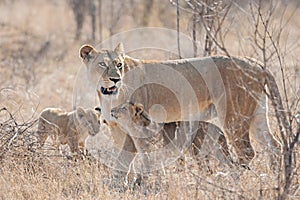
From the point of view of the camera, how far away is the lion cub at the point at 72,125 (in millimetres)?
7895

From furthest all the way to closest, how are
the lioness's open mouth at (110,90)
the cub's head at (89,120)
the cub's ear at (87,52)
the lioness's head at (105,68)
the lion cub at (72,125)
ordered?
the cub's head at (89,120)
the lion cub at (72,125)
the cub's ear at (87,52)
the lioness's open mouth at (110,90)
the lioness's head at (105,68)

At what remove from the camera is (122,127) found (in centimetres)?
712

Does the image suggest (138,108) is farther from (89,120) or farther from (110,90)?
(89,120)

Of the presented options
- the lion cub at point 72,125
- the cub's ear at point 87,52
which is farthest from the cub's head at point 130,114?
the lion cub at point 72,125

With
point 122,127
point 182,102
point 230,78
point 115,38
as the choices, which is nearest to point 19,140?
point 122,127

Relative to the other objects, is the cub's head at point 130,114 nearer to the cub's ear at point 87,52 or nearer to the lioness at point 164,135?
the lioness at point 164,135

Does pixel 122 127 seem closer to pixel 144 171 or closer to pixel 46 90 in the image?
pixel 144 171

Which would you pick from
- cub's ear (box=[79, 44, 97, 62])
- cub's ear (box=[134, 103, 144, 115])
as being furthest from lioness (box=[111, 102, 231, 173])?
cub's ear (box=[79, 44, 97, 62])

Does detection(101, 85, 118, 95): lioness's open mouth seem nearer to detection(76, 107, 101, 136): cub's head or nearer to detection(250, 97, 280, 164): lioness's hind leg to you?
detection(76, 107, 101, 136): cub's head

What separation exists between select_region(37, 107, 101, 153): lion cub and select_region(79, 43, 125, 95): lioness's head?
3.17 ft

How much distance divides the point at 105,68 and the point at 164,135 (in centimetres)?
91

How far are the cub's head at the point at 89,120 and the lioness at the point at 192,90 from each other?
97 centimetres

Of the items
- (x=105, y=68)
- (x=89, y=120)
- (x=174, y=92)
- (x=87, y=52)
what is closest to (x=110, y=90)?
(x=105, y=68)

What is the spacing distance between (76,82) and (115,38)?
10.4ft
